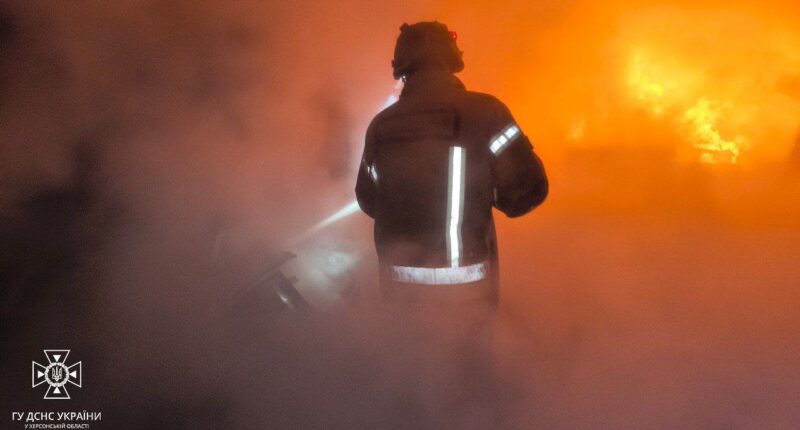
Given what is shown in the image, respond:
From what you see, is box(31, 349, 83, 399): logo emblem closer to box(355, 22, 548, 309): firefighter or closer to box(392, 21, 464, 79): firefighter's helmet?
box(355, 22, 548, 309): firefighter

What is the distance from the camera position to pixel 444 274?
1.92 m

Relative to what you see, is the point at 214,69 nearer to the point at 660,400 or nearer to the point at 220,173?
the point at 220,173

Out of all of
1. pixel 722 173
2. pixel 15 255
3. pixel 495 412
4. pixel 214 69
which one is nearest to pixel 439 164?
pixel 495 412

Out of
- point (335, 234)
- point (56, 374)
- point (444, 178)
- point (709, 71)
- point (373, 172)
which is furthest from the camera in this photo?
point (709, 71)

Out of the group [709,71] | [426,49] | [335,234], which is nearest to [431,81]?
[426,49]

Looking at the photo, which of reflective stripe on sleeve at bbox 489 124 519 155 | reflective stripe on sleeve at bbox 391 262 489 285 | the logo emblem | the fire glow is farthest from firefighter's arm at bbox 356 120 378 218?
the fire glow

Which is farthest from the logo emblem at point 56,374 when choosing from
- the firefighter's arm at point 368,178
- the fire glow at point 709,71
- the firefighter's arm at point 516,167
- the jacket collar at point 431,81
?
the fire glow at point 709,71

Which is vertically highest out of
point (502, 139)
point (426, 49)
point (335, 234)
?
point (426, 49)

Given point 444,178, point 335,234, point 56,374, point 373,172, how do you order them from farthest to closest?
point 335,234 → point 56,374 → point 373,172 → point 444,178

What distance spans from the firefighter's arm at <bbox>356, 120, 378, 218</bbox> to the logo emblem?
70.2 inches

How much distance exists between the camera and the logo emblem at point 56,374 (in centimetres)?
247

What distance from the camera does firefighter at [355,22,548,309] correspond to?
1884 mm

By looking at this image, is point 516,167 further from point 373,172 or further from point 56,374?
point 56,374

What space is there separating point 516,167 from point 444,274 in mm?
509
